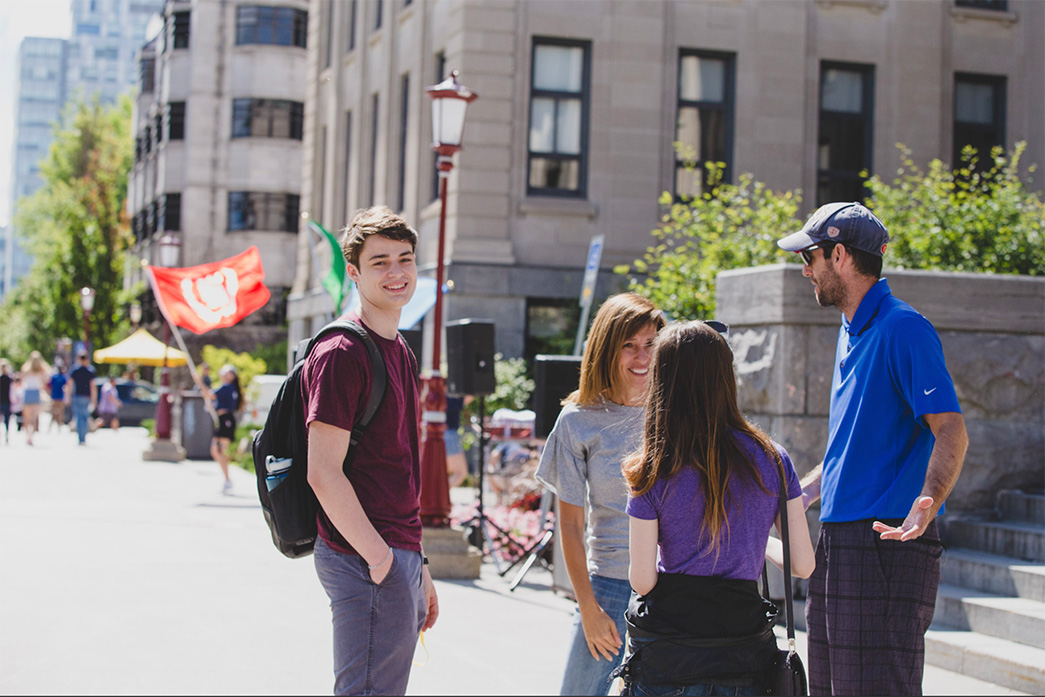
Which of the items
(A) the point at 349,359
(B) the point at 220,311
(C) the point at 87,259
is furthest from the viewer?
(C) the point at 87,259

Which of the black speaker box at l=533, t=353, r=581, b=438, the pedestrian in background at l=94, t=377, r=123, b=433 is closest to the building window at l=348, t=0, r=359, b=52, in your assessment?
the pedestrian in background at l=94, t=377, r=123, b=433

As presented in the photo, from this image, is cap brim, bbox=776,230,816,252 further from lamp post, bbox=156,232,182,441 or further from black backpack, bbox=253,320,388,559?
lamp post, bbox=156,232,182,441

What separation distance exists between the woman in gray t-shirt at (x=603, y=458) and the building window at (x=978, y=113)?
18.2 meters

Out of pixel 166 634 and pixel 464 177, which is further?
pixel 464 177

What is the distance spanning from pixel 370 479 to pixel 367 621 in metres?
0.44

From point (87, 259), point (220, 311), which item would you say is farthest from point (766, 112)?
point (87, 259)

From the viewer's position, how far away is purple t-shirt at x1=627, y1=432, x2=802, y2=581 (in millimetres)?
3287

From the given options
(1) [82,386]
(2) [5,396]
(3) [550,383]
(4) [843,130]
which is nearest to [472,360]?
(3) [550,383]

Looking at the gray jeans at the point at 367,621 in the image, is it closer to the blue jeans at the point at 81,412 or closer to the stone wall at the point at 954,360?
the stone wall at the point at 954,360

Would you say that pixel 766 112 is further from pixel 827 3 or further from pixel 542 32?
pixel 542 32

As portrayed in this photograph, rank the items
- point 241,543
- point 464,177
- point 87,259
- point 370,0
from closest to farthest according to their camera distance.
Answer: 1. point 241,543
2. point 464,177
3. point 370,0
4. point 87,259

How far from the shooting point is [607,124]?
19781 millimetres

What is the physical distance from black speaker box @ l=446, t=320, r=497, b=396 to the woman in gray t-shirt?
21.6ft

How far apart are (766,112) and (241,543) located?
39.8 feet
